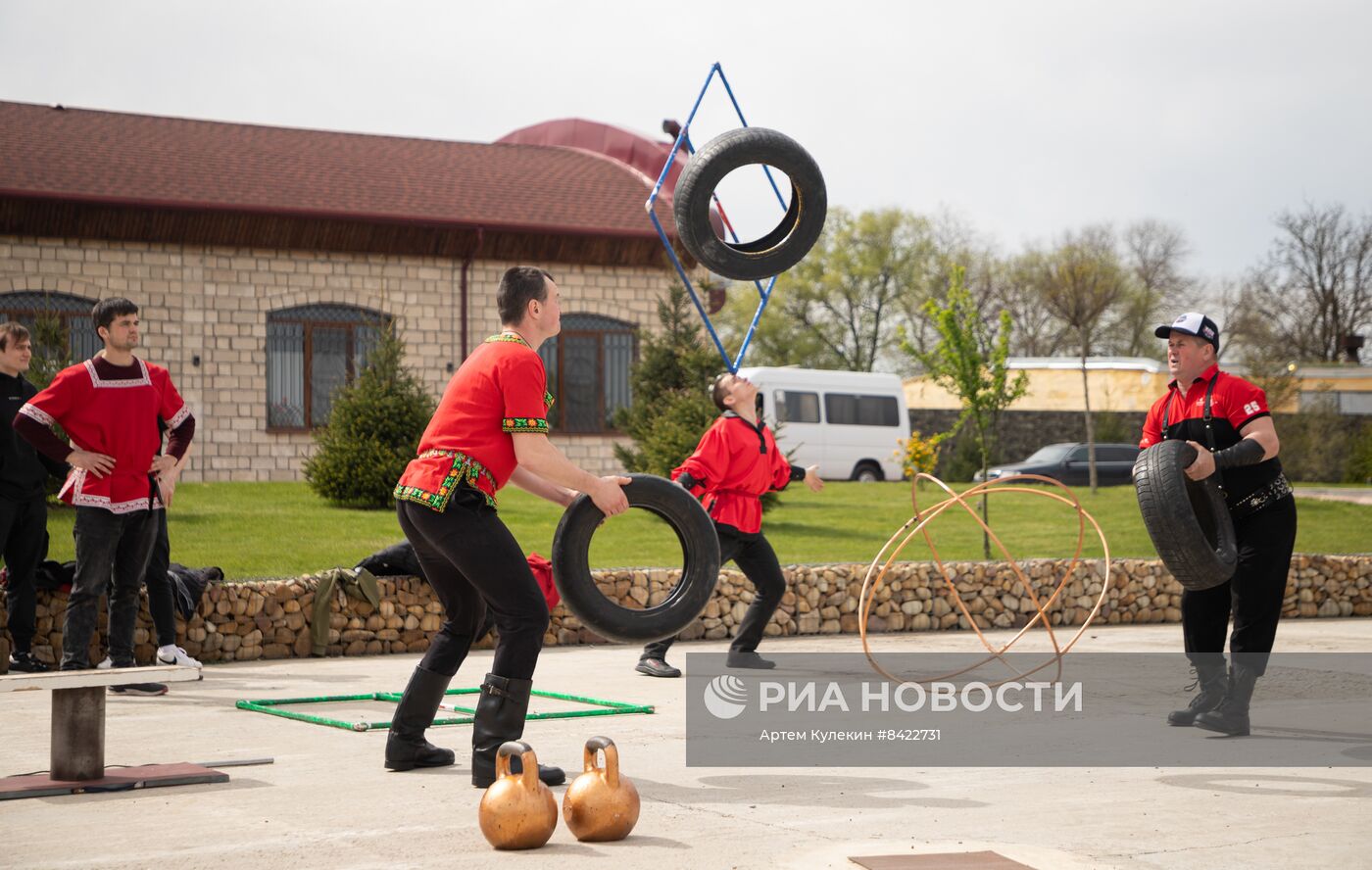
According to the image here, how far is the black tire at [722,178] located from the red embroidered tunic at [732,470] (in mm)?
1039

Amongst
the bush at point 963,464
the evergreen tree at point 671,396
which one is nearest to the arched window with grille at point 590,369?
the evergreen tree at point 671,396

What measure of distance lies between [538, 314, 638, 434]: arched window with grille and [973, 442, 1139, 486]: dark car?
9507mm

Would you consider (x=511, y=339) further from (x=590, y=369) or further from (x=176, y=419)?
(x=590, y=369)

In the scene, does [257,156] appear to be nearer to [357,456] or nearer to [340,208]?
[340,208]

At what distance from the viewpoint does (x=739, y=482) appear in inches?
343

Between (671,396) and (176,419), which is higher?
(671,396)

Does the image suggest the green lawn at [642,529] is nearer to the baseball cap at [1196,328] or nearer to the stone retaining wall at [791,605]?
the stone retaining wall at [791,605]

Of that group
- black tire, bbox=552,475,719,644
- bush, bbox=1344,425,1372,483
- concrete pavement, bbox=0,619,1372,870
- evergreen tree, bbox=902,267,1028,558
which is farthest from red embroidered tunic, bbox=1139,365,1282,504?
bush, bbox=1344,425,1372,483

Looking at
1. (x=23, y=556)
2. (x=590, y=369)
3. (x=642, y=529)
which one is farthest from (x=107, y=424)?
(x=590, y=369)

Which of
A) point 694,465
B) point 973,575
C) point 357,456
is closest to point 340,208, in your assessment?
point 357,456

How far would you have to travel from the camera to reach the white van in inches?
1195

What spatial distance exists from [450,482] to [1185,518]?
10.6 ft

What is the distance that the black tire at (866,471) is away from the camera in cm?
3125

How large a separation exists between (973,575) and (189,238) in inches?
590
